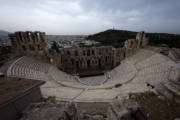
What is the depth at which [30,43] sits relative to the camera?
55.6ft

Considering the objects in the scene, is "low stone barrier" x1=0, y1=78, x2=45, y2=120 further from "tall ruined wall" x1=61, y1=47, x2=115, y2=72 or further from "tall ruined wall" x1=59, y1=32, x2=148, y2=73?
"tall ruined wall" x1=61, y1=47, x2=115, y2=72

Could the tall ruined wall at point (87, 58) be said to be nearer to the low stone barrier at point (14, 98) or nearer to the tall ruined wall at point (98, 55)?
the tall ruined wall at point (98, 55)

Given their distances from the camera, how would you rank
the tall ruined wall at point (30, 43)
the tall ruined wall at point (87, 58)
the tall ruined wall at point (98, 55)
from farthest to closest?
the tall ruined wall at point (98, 55), the tall ruined wall at point (87, 58), the tall ruined wall at point (30, 43)

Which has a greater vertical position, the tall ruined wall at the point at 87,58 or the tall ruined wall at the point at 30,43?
the tall ruined wall at the point at 30,43

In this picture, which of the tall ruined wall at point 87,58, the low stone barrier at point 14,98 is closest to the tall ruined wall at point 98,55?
the tall ruined wall at point 87,58

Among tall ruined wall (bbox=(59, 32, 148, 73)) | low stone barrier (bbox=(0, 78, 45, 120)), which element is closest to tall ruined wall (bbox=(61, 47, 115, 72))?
tall ruined wall (bbox=(59, 32, 148, 73))

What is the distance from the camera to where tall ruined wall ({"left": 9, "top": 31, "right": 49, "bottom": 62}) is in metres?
16.1

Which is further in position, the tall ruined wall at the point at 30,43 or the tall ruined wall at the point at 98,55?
the tall ruined wall at the point at 98,55

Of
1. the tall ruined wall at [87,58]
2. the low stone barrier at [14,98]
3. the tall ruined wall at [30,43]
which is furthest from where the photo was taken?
the tall ruined wall at [87,58]

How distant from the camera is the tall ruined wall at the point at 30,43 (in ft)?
52.7

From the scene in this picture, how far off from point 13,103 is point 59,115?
311 centimetres

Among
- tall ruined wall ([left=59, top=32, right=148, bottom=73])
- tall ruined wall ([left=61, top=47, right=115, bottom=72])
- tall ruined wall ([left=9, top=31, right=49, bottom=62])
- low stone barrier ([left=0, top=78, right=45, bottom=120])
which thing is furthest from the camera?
tall ruined wall ([left=59, top=32, right=148, bottom=73])

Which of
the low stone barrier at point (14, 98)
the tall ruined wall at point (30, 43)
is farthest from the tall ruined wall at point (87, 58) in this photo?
the low stone barrier at point (14, 98)

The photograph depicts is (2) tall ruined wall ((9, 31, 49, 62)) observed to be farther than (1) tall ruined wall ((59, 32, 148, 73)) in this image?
No
